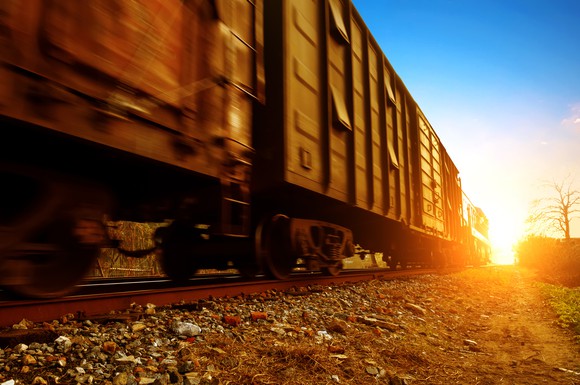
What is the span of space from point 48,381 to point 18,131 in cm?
146

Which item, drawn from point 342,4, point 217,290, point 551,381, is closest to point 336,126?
point 342,4

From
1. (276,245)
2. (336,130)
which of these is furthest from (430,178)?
(276,245)

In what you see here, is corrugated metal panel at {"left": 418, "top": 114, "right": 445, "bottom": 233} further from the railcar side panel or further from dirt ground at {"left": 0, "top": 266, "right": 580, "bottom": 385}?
the railcar side panel

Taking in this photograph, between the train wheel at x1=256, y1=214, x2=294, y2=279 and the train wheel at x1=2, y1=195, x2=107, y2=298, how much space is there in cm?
220

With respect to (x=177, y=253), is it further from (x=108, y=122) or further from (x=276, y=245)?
(x=108, y=122)

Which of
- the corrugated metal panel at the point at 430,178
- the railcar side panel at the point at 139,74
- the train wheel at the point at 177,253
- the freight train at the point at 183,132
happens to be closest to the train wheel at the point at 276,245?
the freight train at the point at 183,132

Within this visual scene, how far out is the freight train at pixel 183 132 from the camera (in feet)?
7.35

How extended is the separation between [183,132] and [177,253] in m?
2.69

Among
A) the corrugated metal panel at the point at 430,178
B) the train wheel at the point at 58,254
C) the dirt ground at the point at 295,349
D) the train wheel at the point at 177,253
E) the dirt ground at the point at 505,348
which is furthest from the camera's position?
the corrugated metal panel at the point at 430,178

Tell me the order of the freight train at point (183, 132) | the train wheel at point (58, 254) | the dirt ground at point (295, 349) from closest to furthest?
1. the dirt ground at point (295, 349)
2. the freight train at point (183, 132)
3. the train wheel at point (58, 254)

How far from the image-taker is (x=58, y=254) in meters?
2.78

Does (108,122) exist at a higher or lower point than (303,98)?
lower

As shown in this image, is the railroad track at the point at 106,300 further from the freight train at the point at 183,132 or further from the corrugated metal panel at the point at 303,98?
the corrugated metal panel at the point at 303,98

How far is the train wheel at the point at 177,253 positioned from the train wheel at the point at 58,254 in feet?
7.11
